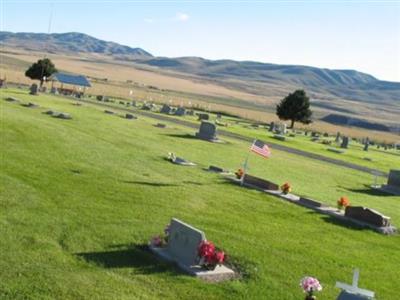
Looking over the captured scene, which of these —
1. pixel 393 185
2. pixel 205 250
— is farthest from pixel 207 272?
pixel 393 185

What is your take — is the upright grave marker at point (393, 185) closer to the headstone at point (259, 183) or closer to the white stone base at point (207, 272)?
the headstone at point (259, 183)

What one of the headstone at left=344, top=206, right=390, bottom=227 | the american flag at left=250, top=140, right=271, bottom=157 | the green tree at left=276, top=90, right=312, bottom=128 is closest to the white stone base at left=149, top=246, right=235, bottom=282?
the headstone at left=344, top=206, right=390, bottom=227

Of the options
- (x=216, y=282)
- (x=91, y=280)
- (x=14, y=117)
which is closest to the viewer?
(x=91, y=280)

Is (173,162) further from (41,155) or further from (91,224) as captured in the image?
(91,224)

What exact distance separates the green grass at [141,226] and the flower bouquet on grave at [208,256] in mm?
660

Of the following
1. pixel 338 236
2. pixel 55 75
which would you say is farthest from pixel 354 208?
pixel 55 75

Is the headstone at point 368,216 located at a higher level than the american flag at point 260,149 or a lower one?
lower

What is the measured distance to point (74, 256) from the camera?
14.1 m

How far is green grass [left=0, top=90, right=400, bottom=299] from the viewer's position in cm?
1305

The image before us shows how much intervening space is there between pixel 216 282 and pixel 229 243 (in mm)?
2998

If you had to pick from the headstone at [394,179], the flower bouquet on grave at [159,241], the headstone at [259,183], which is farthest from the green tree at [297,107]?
the flower bouquet on grave at [159,241]

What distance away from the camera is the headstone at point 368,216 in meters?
21.9

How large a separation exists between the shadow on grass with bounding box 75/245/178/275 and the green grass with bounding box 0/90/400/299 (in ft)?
0.08

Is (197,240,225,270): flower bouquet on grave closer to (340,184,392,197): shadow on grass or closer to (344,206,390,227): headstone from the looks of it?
(344,206,390,227): headstone
